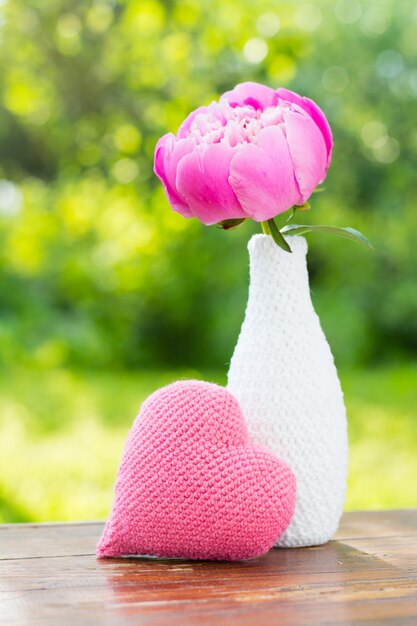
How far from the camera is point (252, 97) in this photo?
0.88m

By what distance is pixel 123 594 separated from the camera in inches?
27.9

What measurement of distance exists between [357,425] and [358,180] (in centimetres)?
293

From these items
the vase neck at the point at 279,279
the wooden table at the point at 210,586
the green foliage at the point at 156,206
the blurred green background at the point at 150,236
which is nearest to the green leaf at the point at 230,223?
the vase neck at the point at 279,279

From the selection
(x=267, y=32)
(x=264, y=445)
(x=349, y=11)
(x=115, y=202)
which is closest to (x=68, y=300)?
(x=115, y=202)

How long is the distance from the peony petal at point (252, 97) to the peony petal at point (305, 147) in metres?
0.06

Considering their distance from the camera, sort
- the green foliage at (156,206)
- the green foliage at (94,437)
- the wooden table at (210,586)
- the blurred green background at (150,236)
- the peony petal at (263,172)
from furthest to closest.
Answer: the green foliage at (156,206) < the blurred green background at (150,236) < the green foliage at (94,437) < the peony petal at (263,172) < the wooden table at (210,586)

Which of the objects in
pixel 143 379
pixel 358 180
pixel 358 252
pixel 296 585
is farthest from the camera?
pixel 358 180

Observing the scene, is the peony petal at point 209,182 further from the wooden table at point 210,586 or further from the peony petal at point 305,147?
the wooden table at point 210,586

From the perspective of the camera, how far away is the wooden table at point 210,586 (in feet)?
2.15

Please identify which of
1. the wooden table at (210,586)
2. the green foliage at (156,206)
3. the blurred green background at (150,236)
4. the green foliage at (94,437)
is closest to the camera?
the wooden table at (210,586)

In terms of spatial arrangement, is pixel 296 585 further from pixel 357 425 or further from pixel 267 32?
pixel 357 425

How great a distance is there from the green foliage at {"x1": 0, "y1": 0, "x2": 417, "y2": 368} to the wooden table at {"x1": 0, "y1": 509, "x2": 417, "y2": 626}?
2.19 m

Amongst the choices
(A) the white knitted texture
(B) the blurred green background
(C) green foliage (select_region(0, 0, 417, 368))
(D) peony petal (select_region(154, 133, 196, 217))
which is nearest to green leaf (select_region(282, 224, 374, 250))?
(A) the white knitted texture

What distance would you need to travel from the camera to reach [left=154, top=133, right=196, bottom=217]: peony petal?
2.70 ft
